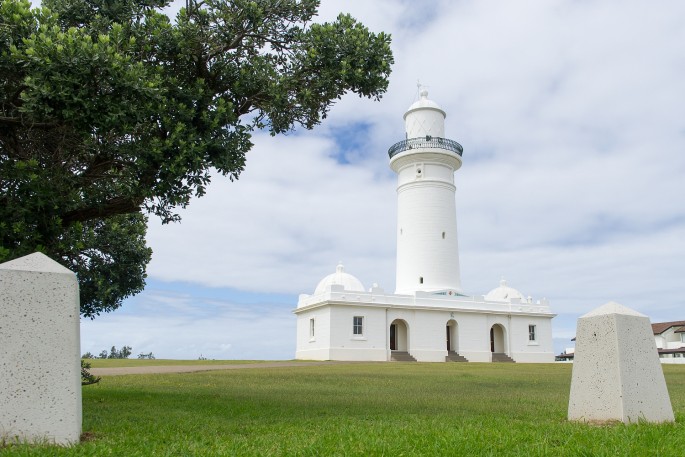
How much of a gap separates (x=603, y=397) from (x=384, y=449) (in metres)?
3.61

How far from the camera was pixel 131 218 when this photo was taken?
56.3ft

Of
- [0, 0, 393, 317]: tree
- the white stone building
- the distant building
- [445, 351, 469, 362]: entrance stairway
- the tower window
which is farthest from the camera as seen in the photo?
the distant building

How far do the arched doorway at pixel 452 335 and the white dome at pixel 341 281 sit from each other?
6.53m

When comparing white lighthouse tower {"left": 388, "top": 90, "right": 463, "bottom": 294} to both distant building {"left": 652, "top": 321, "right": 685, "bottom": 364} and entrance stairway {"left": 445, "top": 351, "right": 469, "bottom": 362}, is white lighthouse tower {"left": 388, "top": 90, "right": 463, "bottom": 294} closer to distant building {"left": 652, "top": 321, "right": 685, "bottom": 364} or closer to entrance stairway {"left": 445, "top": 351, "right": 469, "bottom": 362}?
entrance stairway {"left": 445, "top": 351, "right": 469, "bottom": 362}

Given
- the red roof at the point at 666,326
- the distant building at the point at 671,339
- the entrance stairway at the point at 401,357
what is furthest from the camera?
the red roof at the point at 666,326

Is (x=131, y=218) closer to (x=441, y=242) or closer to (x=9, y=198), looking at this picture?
(x=9, y=198)

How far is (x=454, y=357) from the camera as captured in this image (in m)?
39.0

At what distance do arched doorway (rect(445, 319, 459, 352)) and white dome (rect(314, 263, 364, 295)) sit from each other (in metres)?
6.53

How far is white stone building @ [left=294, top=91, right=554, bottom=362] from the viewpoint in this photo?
3731 cm

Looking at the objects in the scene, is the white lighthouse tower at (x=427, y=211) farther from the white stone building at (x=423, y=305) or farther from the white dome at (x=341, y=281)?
the white dome at (x=341, y=281)

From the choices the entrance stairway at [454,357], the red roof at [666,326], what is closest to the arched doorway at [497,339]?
the entrance stairway at [454,357]

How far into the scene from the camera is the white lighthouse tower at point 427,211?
40.4 metres

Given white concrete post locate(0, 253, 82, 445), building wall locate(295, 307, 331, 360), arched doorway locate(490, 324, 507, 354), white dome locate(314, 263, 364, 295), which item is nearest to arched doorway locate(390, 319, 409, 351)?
white dome locate(314, 263, 364, 295)

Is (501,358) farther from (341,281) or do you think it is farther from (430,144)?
(430,144)
